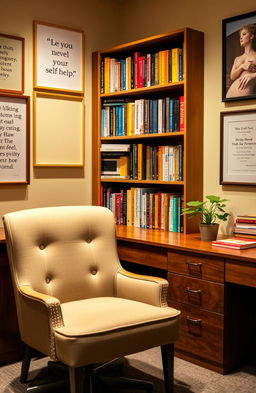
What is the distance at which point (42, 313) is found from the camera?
2250mm

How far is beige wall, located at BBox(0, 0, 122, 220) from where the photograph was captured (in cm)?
339

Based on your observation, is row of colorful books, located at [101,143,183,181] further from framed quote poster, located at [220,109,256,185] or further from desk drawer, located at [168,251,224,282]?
desk drawer, located at [168,251,224,282]

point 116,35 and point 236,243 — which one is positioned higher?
point 116,35

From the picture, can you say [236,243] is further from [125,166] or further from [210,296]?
[125,166]

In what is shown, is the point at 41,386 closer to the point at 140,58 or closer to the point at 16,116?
the point at 16,116

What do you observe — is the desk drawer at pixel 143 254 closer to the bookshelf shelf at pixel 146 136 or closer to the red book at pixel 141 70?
the bookshelf shelf at pixel 146 136

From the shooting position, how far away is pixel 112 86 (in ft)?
12.0

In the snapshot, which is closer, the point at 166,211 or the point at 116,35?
the point at 166,211

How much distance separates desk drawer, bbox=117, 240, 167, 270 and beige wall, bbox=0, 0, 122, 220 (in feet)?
2.36

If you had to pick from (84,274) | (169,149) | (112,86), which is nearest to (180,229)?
(169,149)

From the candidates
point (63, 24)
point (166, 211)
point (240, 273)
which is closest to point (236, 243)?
point (240, 273)

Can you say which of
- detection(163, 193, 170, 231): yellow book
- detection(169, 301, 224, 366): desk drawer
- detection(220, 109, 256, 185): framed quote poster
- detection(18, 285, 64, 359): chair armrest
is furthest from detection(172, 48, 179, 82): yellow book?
detection(18, 285, 64, 359): chair armrest

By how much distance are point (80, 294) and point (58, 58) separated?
1.75 meters

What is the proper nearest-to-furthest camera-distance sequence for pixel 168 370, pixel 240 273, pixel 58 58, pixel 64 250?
pixel 168 370
pixel 240 273
pixel 64 250
pixel 58 58
